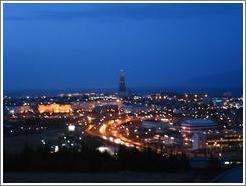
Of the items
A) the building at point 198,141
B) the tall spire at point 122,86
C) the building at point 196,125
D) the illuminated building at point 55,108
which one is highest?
the tall spire at point 122,86

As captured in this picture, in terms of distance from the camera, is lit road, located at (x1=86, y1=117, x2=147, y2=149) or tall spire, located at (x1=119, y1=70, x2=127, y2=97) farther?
tall spire, located at (x1=119, y1=70, x2=127, y2=97)

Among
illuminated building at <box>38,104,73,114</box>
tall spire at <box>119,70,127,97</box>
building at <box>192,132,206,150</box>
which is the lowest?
building at <box>192,132,206,150</box>

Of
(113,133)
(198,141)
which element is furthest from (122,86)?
(198,141)

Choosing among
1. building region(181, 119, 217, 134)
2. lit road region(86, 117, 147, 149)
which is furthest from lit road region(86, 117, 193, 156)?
building region(181, 119, 217, 134)

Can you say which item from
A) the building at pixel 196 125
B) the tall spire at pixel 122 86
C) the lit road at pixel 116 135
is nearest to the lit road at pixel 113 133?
the lit road at pixel 116 135

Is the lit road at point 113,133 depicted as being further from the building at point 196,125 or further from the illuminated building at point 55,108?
the illuminated building at point 55,108

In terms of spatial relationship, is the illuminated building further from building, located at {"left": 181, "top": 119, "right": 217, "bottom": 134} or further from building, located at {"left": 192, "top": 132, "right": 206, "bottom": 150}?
building, located at {"left": 192, "top": 132, "right": 206, "bottom": 150}

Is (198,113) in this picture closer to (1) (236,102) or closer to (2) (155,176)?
(1) (236,102)

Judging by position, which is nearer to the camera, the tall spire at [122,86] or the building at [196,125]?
the building at [196,125]

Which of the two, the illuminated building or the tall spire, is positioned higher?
the tall spire
